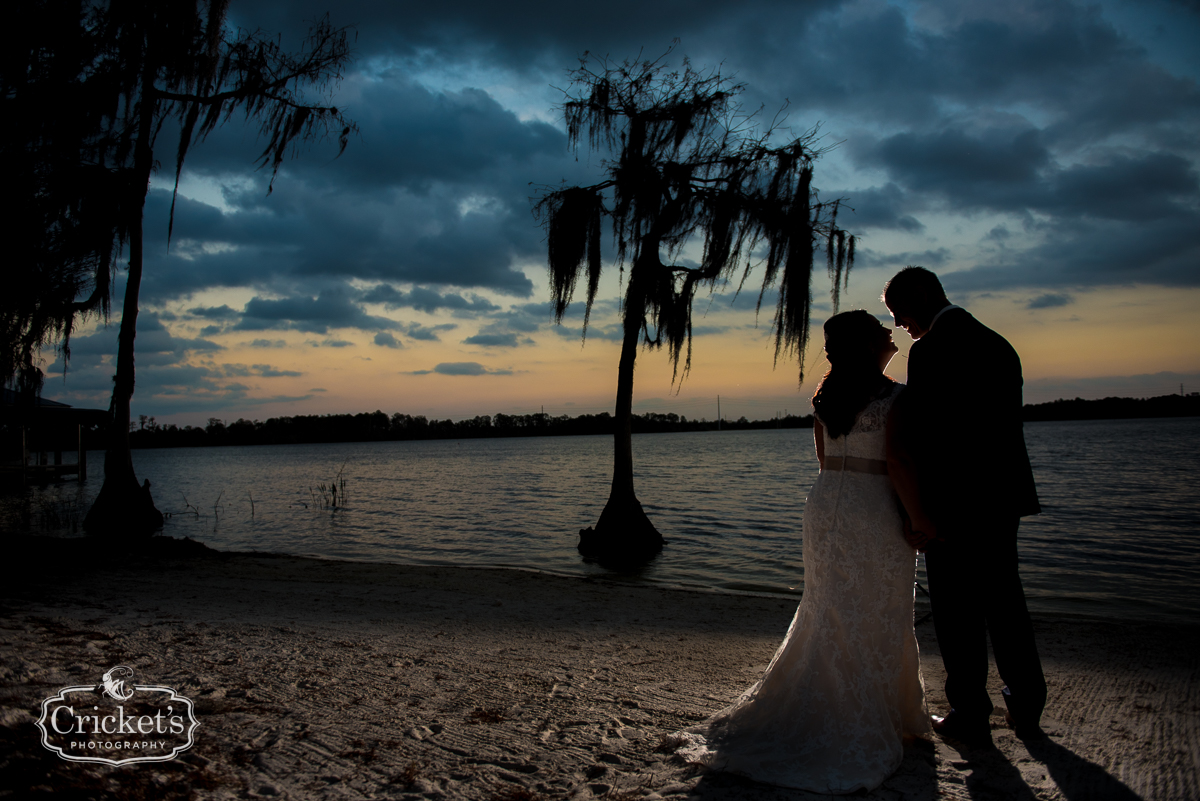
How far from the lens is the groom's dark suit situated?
307cm

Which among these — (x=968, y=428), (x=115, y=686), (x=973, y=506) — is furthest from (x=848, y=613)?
(x=115, y=686)

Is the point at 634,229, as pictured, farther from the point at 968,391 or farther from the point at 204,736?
the point at 204,736

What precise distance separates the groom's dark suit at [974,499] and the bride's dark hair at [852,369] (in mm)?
196

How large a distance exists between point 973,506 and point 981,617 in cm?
57

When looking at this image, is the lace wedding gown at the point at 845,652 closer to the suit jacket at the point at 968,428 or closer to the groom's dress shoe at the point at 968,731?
the groom's dress shoe at the point at 968,731

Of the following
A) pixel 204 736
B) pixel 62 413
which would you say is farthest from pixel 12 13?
pixel 62 413

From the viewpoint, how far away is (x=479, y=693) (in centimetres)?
382

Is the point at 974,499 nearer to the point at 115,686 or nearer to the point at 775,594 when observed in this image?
the point at 115,686

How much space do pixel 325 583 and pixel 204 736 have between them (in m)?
5.18

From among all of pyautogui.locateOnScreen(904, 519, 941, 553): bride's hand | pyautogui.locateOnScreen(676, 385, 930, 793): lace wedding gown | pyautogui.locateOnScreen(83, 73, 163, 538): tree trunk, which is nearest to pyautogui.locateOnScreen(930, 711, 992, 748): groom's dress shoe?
pyautogui.locateOnScreen(676, 385, 930, 793): lace wedding gown

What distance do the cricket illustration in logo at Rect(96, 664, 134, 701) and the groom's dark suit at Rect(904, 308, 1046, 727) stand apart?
13.4ft

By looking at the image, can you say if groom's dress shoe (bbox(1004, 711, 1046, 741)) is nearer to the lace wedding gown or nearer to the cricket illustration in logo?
the lace wedding gown

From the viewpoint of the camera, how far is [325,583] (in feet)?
25.8

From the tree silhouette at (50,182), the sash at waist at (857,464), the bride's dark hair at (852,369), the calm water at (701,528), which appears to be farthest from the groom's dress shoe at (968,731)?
the tree silhouette at (50,182)
